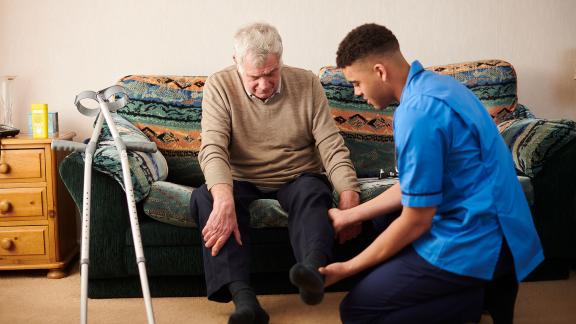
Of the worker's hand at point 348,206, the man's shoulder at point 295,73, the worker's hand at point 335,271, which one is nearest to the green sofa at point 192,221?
the worker's hand at point 348,206

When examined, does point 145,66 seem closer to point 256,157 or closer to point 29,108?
point 29,108

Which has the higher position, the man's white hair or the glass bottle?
the man's white hair

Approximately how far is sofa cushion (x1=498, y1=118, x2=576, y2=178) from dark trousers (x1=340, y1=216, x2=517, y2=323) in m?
0.92

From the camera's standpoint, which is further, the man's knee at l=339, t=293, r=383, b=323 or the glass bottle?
the glass bottle

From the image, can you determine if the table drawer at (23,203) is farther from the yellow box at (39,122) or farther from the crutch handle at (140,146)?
the crutch handle at (140,146)

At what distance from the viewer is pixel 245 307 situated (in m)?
1.73

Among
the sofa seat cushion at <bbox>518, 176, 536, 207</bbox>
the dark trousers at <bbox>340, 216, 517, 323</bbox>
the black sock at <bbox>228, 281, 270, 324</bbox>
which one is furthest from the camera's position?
the sofa seat cushion at <bbox>518, 176, 536, 207</bbox>

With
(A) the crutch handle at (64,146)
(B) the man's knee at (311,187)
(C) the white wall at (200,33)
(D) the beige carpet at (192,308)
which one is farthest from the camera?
(C) the white wall at (200,33)

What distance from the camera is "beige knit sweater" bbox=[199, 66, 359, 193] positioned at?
7.35ft

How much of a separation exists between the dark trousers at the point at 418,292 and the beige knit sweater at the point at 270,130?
0.73 m

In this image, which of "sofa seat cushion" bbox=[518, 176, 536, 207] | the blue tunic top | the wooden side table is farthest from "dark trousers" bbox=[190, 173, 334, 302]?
the wooden side table

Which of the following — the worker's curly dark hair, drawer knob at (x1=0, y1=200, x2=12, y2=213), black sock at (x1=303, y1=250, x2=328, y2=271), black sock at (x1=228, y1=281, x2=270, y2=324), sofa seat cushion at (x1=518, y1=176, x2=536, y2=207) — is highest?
the worker's curly dark hair

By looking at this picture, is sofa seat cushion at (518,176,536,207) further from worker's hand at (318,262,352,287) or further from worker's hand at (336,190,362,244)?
worker's hand at (318,262,352,287)

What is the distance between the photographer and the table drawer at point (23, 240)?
2.65 meters
